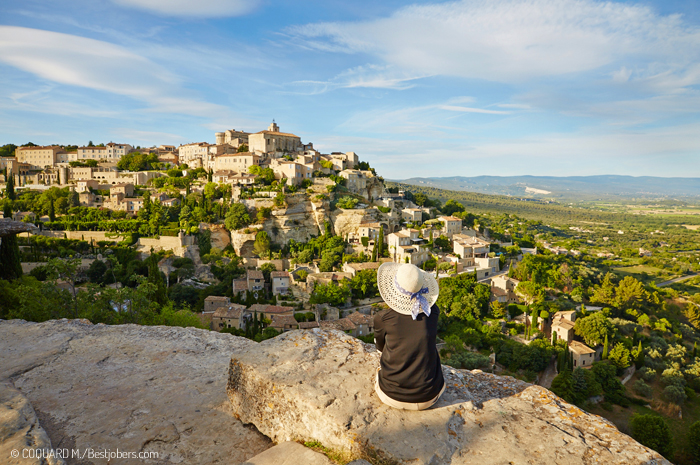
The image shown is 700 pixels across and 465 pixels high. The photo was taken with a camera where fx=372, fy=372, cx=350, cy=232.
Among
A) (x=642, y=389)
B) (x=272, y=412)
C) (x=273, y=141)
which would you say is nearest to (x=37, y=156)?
(x=273, y=141)

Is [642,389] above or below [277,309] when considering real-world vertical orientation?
below

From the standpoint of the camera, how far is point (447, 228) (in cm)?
3894

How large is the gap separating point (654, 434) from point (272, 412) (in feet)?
62.3

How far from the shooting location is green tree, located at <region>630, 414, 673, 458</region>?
1513 cm

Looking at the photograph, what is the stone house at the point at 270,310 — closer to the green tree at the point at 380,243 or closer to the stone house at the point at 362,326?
the stone house at the point at 362,326

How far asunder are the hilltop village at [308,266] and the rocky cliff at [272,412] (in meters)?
6.39

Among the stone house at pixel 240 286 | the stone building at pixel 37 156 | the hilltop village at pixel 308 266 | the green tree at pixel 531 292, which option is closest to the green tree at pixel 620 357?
the hilltop village at pixel 308 266

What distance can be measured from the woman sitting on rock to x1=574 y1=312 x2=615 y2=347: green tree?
85.1 feet

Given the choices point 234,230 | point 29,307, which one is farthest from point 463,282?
point 29,307

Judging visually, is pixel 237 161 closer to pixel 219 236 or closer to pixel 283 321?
pixel 219 236

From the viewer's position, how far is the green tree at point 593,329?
78.2 ft

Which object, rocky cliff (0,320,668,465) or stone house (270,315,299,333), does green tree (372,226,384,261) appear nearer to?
stone house (270,315,299,333)

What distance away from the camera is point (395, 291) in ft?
10.3

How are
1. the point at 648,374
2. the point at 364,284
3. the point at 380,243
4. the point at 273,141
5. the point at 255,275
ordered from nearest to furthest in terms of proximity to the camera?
the point at 648,374, the point at 364,284, the point at 255,275, the point at 380,243, the point at 273,141
